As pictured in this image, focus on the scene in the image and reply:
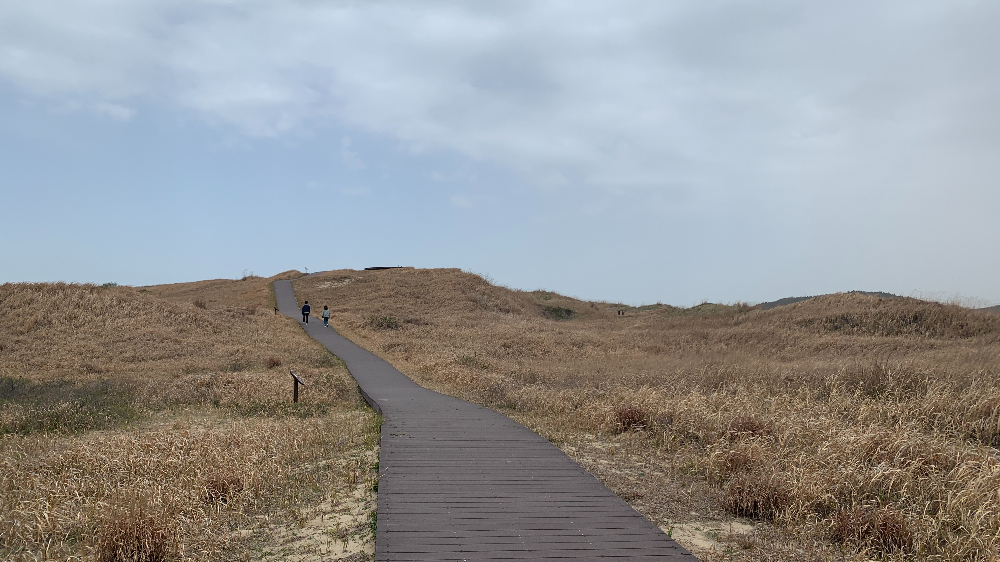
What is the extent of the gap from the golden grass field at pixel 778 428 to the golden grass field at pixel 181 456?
3596 millimetres

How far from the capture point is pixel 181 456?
31.3ft

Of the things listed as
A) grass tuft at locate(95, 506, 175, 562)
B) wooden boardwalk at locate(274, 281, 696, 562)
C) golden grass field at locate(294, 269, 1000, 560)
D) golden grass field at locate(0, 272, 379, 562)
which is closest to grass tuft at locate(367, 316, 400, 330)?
golden grass field at locate(294, 269, 1000, 560)

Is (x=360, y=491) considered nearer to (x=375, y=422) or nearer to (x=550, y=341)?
(x=375, y=422)

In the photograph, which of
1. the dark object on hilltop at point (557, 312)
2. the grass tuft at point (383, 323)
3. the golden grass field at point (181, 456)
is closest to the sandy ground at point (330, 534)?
the golden grass field at point (181, 456)

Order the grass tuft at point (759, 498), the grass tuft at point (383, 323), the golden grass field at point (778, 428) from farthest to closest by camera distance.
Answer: the grass tuft at point (383, 323)
the grass tuft at point (759, 498)
the golden grass field at point (778, 428)

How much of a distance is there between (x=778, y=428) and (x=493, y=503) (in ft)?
19.3

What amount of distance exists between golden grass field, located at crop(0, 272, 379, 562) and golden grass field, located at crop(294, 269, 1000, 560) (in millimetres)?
3596

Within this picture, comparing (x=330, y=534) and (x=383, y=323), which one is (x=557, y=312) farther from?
(x=330, y=534)

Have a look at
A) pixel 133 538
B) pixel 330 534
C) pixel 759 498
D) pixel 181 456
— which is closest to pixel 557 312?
pixel 181 456

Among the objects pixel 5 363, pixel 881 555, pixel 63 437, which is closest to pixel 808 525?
pixel 881 555

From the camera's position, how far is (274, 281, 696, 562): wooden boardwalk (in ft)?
20.5

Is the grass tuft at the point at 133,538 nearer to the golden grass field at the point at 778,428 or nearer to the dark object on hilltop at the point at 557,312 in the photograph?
the golden grass field at the point at 778,428

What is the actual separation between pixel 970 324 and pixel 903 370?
18.5 meters

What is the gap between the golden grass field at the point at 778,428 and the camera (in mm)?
7043
